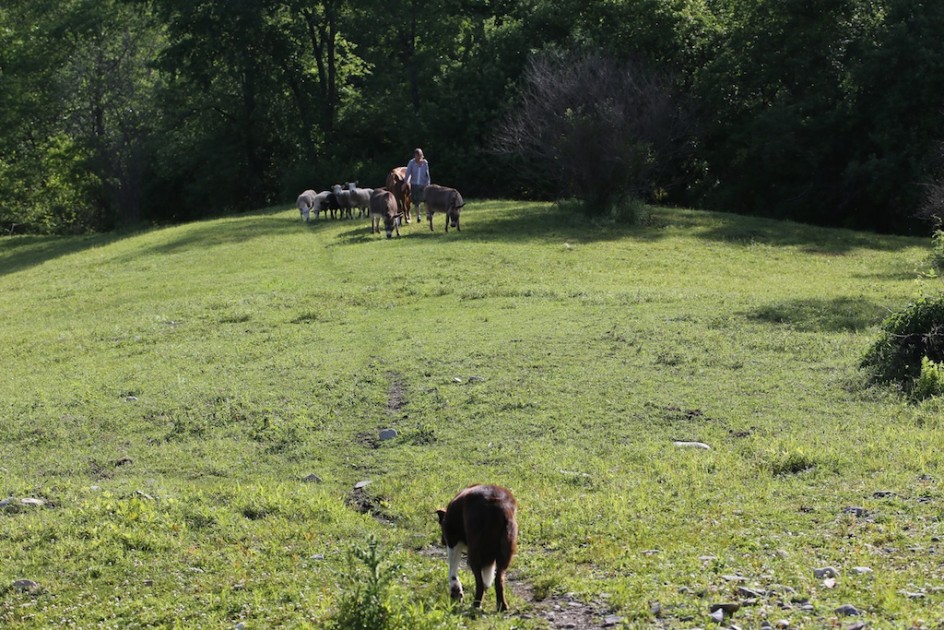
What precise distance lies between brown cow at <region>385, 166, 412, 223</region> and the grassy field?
21.3ft

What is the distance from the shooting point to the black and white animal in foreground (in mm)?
6199

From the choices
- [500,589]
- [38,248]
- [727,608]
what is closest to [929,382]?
[727,608]

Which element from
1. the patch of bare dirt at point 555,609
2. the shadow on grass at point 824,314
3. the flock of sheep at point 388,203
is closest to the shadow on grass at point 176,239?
the flock of sheep at point 388,203

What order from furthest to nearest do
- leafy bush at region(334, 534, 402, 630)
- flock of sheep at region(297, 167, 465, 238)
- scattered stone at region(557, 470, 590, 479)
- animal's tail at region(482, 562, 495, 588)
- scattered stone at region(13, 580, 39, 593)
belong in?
flock of sheep at region(297, 167, 465, 238), scattered stone at region(557, 470, 590, 479), scattered stone at region(13, 580, 39, 593), animal's tail at region(482, 562, 495, 588), leafy bush at region(334, 534, 402, 630)

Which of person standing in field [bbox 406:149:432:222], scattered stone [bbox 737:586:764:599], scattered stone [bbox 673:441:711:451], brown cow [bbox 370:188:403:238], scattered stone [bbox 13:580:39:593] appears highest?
person standing in field [bbox 406:149:432:222]

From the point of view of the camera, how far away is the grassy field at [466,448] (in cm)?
672

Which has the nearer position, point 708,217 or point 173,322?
point 173,322

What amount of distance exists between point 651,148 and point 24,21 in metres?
37.4

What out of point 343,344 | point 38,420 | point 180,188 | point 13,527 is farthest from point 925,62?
point 180,188

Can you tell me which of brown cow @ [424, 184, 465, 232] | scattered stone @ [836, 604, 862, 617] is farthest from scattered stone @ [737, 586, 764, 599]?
brown cow @ [424, 184, 465, 232]

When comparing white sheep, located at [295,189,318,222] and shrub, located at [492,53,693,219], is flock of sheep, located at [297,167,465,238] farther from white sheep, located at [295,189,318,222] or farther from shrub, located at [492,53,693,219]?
shrub, located at [492,53,693,219]

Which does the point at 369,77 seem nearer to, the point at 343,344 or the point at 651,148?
the point at 651,148

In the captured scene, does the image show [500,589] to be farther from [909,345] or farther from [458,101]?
[458,101]

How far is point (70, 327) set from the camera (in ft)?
63.8
